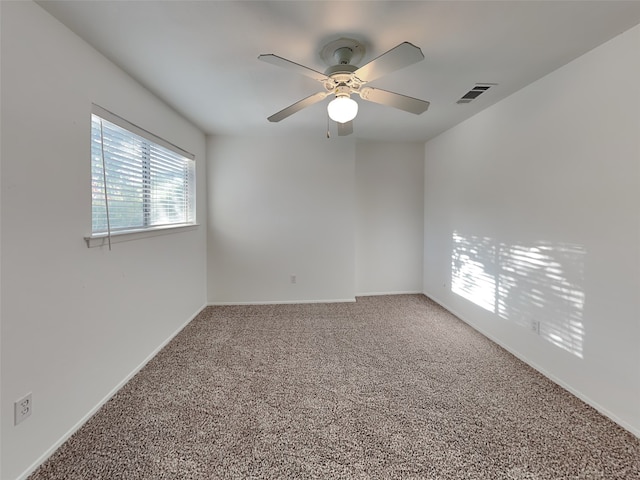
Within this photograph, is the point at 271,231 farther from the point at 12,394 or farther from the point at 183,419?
the point at 12,394

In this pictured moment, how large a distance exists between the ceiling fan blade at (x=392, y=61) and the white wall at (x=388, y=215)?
277cm

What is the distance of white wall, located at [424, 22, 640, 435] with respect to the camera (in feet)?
5.85

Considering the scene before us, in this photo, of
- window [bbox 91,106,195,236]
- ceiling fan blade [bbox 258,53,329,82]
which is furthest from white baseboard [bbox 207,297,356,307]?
ceiling fan blade [bbox 258,53,329,82]

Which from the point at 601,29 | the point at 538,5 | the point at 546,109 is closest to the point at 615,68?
the point at 601,29

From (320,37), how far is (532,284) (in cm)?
248

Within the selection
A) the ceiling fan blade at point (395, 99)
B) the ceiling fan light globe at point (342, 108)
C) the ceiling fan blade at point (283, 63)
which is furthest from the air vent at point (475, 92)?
the ceiling fan blade at point (283, 63)

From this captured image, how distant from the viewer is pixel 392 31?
1739 millimetres

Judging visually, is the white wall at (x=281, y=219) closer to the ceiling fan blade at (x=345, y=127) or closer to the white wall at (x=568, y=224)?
the white wall at (x=568, y=224)

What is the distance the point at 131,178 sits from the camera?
95.4 inches

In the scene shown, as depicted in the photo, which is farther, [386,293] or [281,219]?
[386,293]

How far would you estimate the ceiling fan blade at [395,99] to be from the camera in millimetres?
1919

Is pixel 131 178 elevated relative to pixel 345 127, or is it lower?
lower

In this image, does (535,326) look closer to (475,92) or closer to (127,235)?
(475,92)

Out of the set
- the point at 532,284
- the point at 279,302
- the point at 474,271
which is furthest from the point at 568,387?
the point at 279,302
